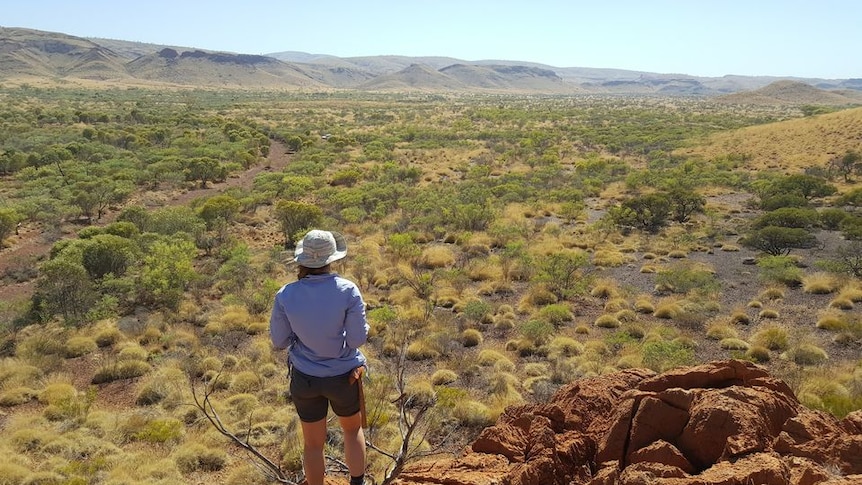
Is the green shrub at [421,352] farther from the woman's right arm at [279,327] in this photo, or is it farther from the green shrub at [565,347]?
the woman's right arm at [279,327]

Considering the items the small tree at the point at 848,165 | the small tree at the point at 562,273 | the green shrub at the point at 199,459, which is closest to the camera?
the green shrub at the point at 199,459

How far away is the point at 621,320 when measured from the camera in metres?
13.6

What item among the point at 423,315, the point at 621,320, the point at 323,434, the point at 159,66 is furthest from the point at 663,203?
the point at 159,66

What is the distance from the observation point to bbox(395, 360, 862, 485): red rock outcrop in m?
3.64

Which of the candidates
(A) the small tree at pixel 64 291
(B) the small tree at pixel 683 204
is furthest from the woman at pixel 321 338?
(B) the small tree at pixel 683 204

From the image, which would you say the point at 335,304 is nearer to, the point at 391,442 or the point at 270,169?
the point at 391,442

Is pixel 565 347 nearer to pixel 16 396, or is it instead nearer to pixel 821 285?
pixel 821 285

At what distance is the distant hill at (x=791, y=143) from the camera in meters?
36.8

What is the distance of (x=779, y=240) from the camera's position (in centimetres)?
1886

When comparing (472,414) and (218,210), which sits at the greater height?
(218,210)

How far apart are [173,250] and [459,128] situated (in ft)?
150

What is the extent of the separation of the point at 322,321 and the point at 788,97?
172316mm

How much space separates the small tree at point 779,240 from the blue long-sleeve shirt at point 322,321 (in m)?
19.6

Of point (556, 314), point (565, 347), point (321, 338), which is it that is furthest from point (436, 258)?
point (321, 338)
